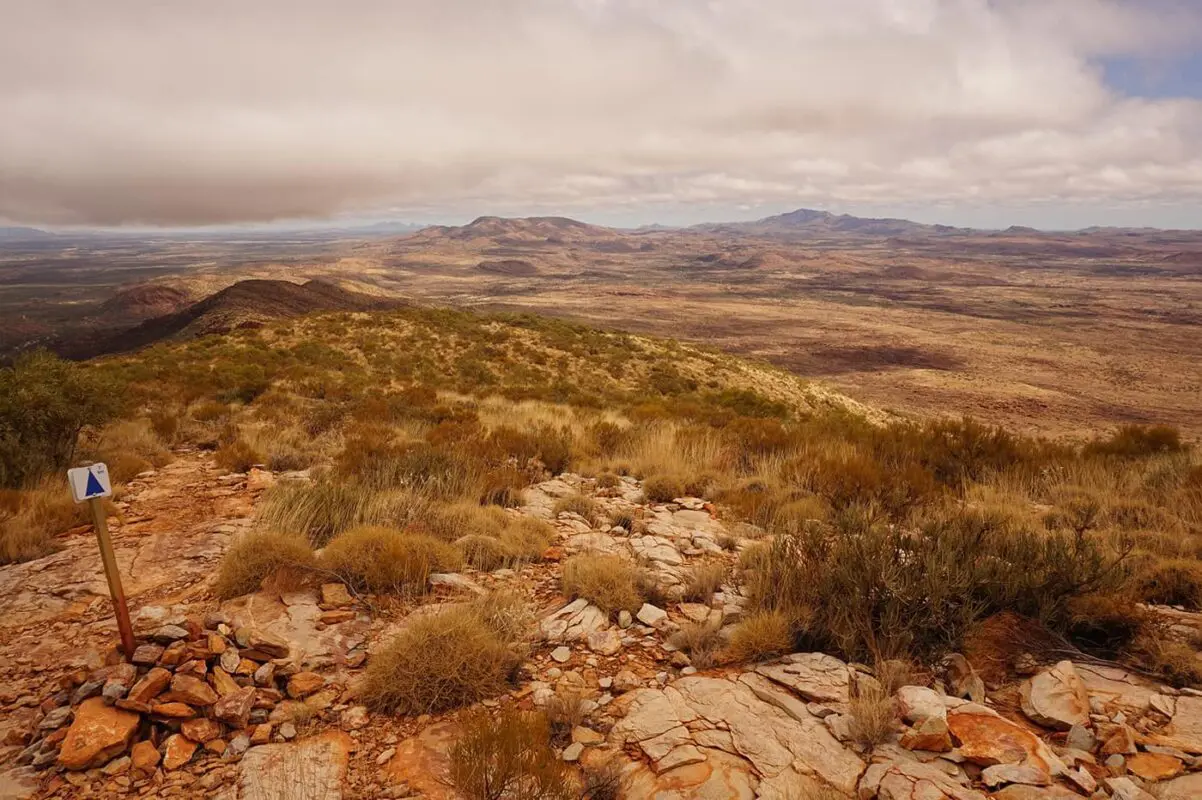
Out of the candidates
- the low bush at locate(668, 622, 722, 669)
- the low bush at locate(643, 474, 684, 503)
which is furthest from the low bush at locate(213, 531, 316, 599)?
the low bush at locate(643, 474, 684, 503)

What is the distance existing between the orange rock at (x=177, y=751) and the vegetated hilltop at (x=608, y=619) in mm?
18

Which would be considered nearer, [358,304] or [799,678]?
[799,678]

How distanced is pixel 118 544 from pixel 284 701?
362cm

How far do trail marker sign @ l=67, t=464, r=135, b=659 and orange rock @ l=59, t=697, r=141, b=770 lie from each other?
1.47 feet

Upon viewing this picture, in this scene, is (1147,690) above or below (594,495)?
above

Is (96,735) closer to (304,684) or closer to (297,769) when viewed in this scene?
(304,684)

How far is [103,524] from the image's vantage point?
399 centimetres

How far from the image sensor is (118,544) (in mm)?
5965

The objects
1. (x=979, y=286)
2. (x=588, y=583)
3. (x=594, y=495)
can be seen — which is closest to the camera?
(x=588, y=583)

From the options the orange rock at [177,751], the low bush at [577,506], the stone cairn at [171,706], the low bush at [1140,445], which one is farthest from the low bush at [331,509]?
the low bush at [1140,445]

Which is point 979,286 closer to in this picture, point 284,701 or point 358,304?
point 358,304

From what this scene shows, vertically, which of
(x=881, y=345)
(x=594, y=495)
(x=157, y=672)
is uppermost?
(x=157, y=672)

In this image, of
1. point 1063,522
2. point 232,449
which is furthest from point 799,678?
point 232,449

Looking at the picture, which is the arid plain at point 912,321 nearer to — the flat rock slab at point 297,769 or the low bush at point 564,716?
the low bush at point 564,716
